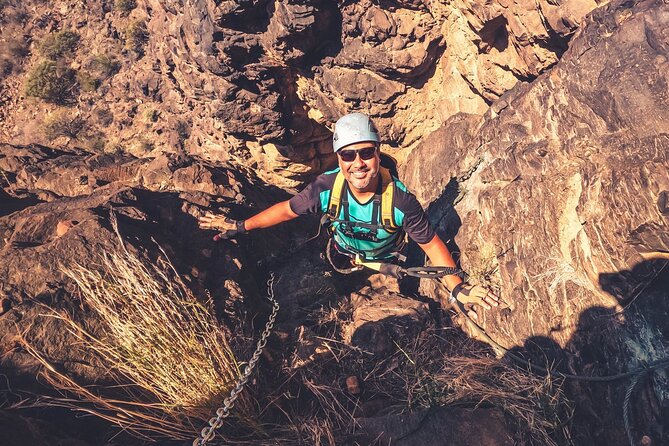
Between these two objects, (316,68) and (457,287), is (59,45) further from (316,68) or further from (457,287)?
(457,287)

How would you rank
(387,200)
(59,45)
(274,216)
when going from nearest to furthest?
(387,200) < (274,216) < (59,45)

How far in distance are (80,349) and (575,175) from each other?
4.92 metres

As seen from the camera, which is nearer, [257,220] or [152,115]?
[257,220]

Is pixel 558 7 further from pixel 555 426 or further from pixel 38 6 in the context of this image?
pixel 38 6

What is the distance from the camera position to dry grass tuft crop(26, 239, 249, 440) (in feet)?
10.4

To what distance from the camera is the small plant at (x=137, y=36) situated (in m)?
11.1

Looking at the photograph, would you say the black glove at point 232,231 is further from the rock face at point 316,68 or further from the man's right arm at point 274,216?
the rock face at point 316,68

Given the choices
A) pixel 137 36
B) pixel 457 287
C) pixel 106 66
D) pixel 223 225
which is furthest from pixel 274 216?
pixel 106 66

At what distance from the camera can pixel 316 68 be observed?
21.6 ft

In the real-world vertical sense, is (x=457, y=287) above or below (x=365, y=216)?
below

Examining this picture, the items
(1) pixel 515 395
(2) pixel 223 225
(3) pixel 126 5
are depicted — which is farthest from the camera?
(3) pixel 126 5

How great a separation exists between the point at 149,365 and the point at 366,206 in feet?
8.02

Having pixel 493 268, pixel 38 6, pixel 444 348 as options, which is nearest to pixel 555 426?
pixel 444 348

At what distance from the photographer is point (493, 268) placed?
468 cm
